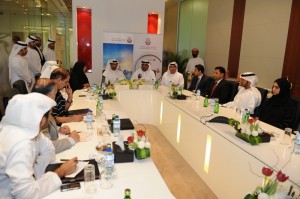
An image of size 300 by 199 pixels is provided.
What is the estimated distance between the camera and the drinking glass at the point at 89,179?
5.06 feet

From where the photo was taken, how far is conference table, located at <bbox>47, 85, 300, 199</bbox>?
1.67m

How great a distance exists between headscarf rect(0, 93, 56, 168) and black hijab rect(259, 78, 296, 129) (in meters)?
3.14

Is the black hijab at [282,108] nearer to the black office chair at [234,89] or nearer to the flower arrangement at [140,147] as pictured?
the black office chair at [234,89]

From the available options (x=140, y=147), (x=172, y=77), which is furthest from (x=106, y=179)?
(x=172, y=77)

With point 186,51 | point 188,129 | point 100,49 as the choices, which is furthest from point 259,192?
point 186,51

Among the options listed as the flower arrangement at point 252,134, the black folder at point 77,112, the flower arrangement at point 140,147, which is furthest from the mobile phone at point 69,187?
the black folder at point 77,112

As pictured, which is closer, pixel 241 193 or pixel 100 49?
pixel 241 193

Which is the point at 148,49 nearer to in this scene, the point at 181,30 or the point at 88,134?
the point at 181,30

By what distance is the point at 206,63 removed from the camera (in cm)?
802

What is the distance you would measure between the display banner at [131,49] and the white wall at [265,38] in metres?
2.49

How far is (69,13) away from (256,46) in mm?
9028

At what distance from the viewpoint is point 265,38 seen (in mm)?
5500

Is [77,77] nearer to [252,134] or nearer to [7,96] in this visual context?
[7,96]

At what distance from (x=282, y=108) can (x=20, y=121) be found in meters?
3.27
